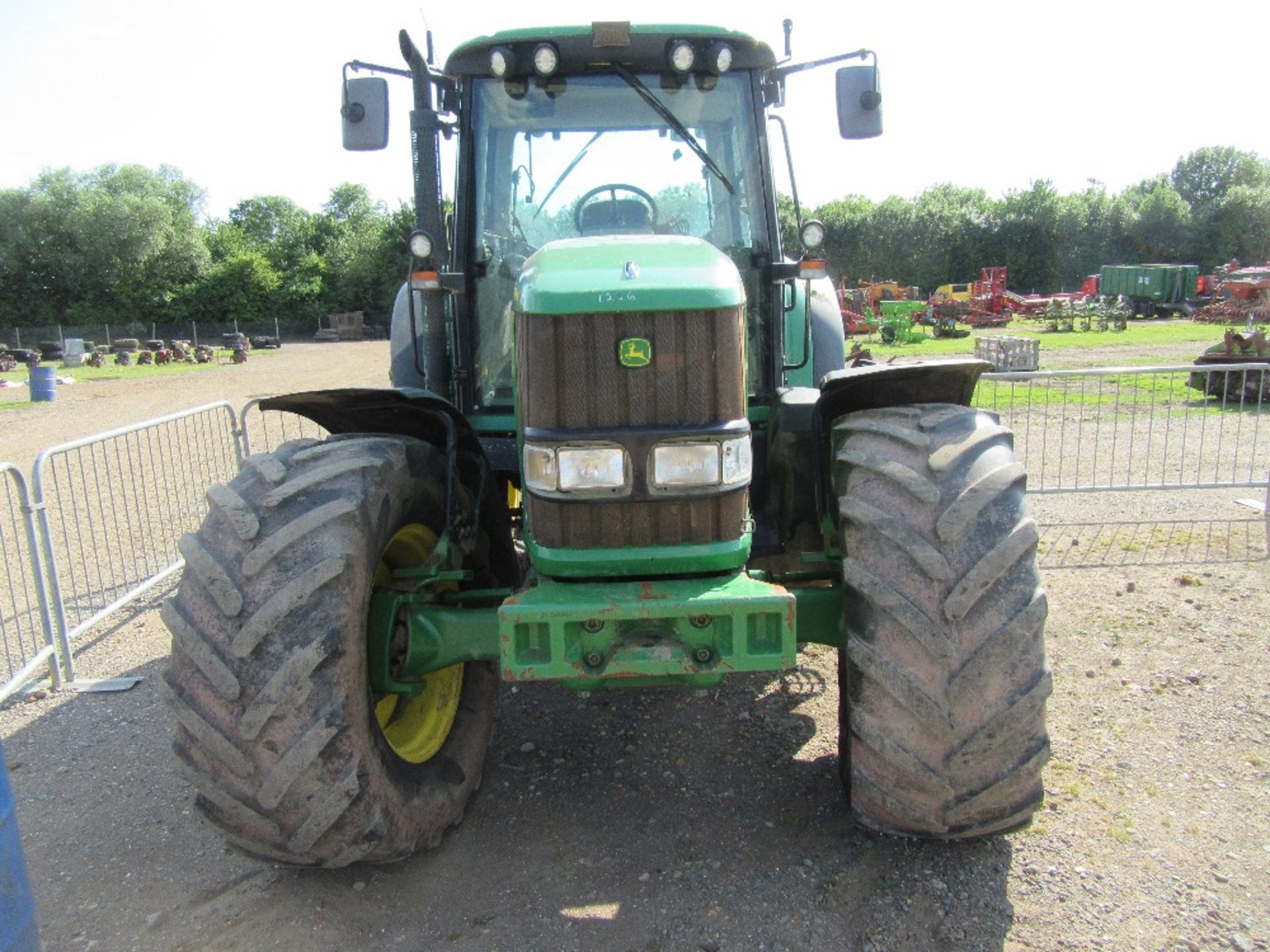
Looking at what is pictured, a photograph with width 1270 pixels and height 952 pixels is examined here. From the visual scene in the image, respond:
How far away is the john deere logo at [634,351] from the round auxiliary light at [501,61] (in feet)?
5.10

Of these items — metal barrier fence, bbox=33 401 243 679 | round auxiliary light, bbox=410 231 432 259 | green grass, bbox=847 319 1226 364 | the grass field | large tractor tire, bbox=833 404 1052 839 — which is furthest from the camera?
green grass, bbox=847 319 1226 364

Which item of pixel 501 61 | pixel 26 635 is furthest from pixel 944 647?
pixel 26 635

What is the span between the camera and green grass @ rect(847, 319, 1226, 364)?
78.7ft

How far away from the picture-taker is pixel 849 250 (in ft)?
176

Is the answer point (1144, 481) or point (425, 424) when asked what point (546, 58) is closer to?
point (425, 424)

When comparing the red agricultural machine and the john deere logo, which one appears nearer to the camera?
the john deere logo

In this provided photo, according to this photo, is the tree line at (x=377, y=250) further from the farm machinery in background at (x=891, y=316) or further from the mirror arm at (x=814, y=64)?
the mirror arm at (x=814, y=64)

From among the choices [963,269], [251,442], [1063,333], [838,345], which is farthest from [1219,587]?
[963,269]

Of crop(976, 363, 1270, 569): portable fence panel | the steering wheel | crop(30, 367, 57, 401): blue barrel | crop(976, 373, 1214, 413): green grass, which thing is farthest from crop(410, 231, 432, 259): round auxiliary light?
crop(30, 367, 57, 401): blue barrel

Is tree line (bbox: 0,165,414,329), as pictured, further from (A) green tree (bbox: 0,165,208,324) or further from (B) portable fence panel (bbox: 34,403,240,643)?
(B) portable fence panel (bbox: 34,403,240,643)

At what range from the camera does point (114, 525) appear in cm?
767

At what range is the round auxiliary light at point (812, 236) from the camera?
380cm

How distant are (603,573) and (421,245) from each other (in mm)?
1548

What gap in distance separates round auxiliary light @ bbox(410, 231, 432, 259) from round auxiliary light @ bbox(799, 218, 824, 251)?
1473 mm
